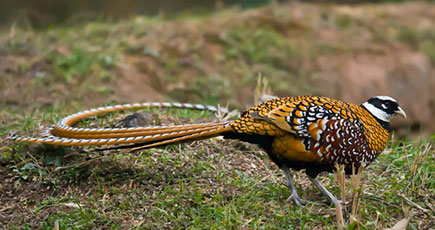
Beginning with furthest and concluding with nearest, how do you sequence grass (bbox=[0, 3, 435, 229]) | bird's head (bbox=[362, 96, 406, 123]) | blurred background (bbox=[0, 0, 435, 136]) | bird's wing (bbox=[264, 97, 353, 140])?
1. blurred background (bbox=[0, 0, 435, 136])
2. bird's head (bbox=[362, 96, 406, 123])
3. grass (bbox=[0, 3, 435, 229])
4. bird's wing (bbox=[264, 97, 353, 140])

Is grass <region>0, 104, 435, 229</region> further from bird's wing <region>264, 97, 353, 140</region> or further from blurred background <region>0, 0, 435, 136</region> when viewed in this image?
blurred background <region>0, 0, 435, 136</region>

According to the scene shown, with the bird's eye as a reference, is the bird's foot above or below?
below

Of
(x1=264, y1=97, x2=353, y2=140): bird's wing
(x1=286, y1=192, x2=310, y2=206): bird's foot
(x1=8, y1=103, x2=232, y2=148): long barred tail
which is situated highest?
(x1=264, y1=97, x2=353, y2=140): bird's wing

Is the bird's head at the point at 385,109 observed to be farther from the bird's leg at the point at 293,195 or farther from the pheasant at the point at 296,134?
the bird's leg at the point at 293,195

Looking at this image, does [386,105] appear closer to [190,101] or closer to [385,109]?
[385,109]

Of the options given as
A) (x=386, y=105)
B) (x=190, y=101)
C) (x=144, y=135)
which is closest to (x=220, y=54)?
(x=190, y=101)

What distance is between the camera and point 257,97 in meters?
5.27

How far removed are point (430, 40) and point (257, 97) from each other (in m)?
6.86

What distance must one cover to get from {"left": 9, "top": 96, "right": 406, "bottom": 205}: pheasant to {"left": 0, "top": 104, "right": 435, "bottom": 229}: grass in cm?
30

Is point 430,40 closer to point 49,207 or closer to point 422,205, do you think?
point 422,205

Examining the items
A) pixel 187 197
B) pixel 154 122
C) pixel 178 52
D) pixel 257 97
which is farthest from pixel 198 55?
pixel 187 197

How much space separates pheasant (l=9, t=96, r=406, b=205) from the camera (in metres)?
3.47

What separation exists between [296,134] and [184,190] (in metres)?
0.96

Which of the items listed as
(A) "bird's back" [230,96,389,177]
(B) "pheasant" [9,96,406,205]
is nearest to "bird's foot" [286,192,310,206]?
(B) "pheasant" [9,96,406,205]
